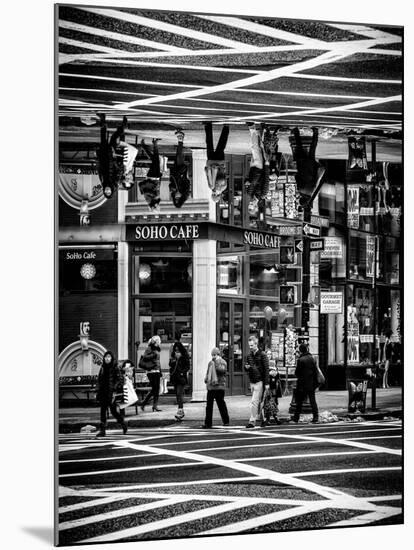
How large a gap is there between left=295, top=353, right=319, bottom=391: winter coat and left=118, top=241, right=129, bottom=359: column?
1817mm

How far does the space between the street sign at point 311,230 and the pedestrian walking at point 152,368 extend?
1845mm

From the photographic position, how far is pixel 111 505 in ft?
33.3

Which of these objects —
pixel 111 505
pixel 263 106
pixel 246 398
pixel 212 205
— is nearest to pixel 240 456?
pixel 246 398

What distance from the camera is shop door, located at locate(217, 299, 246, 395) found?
428 inches

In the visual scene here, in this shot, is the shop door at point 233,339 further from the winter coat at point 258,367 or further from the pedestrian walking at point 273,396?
the pedestrian walking at point 273,396

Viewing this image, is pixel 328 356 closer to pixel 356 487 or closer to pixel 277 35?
pixel 356 487

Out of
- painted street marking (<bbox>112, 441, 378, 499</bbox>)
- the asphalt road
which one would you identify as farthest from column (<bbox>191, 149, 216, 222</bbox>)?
painted street marking (<bbox>112, 441, 378, 499</bbox>)

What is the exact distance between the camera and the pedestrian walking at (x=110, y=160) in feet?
34.3

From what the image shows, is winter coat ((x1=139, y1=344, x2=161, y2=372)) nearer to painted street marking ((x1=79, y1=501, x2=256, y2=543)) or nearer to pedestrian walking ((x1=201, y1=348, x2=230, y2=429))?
pedestrian walking ((x1=201, y1=348, x2=230, y2=429))

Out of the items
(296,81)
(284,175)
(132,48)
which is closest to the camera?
(132,48)

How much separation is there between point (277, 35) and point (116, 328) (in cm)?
301

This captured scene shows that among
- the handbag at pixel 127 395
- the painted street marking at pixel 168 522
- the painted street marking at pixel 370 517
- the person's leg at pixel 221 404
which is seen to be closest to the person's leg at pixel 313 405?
the person's leg at pixel 221 404

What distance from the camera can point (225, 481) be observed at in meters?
10.5

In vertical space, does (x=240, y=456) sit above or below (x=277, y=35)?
below
